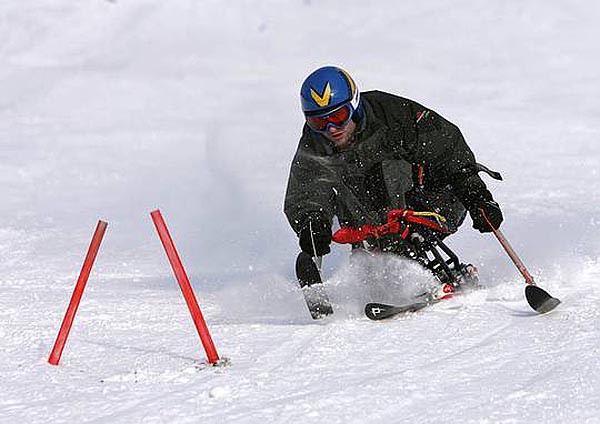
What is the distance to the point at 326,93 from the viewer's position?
5.52 meters

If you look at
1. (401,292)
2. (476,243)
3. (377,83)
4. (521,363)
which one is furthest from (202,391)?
(377,83)

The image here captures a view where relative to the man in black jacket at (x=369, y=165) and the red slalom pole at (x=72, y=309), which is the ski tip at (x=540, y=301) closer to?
the man in black jacket at (x=369, y=165)

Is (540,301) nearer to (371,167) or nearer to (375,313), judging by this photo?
(375,313)

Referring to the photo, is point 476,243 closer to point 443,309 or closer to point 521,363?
point 443,309

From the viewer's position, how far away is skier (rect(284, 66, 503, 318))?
5629 millimetres

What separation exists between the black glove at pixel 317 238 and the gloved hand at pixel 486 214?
2.84 ft

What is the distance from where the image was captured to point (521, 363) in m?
3.99

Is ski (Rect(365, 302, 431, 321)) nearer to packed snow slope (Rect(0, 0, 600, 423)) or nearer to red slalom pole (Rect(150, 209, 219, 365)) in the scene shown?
packed snow slope (Rect(0, 0, 600, 423))

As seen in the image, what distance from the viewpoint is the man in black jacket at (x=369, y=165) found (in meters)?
5.62

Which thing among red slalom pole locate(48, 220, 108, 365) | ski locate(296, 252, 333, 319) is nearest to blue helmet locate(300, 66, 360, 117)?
ski locate(296, 252, 333, 319)

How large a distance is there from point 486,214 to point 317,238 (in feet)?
3.27

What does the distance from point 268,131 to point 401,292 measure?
26.9 feet

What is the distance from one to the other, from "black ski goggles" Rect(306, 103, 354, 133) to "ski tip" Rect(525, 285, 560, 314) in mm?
1472

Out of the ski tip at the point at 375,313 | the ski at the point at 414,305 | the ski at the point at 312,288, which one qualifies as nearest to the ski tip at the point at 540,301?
the ski at the point at 414,305
